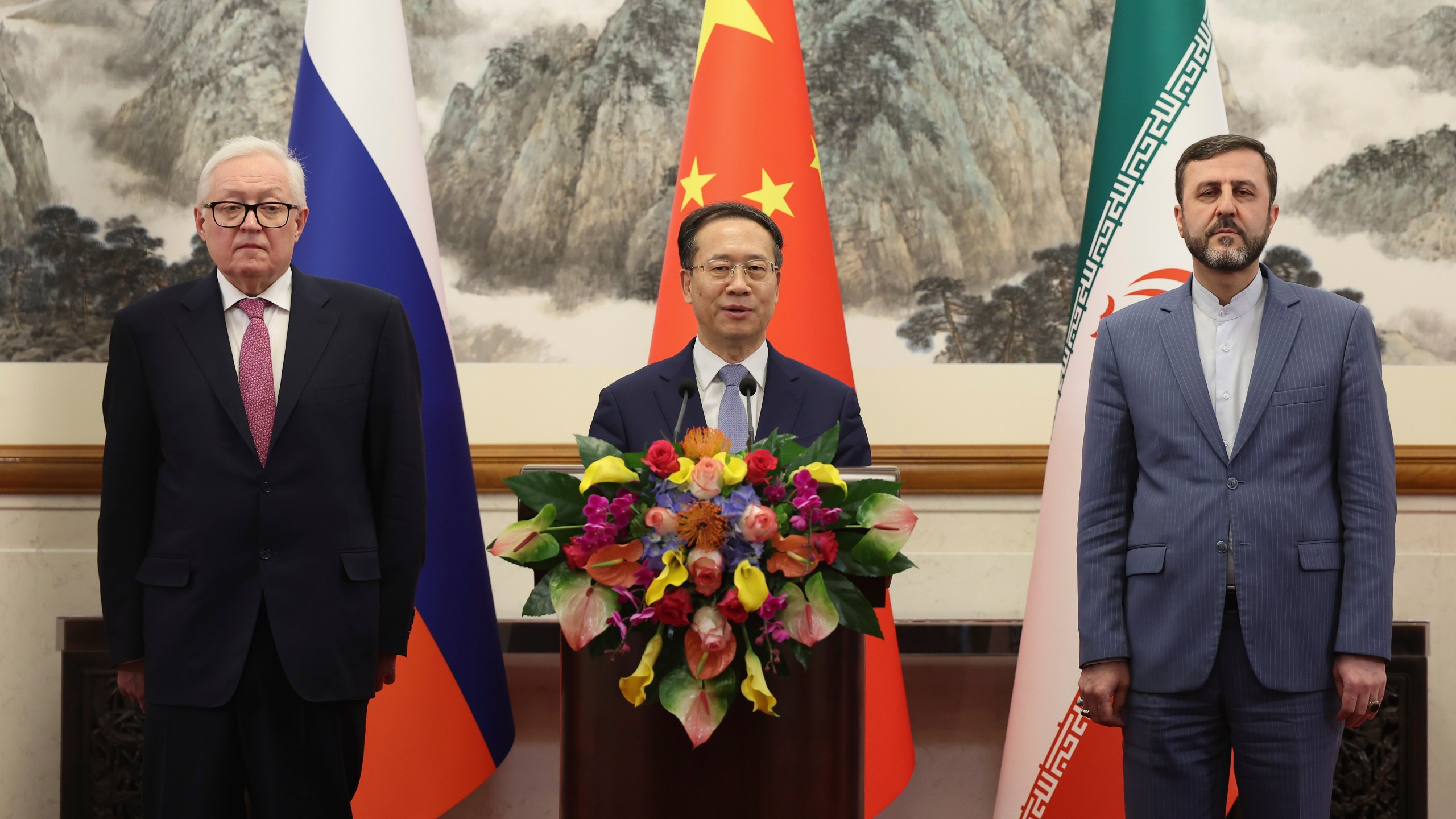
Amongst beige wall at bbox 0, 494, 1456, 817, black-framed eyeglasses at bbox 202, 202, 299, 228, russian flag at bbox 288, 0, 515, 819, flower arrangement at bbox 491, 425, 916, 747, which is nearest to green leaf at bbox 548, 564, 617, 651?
flower arrangement at bbox 491, 425, 916, 747

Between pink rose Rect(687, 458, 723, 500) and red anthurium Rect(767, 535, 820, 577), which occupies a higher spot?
pink rose Rect(687, 458, 723, 500)

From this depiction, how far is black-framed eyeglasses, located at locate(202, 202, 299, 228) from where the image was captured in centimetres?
192

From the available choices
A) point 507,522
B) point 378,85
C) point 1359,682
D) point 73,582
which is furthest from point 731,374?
point 73,582

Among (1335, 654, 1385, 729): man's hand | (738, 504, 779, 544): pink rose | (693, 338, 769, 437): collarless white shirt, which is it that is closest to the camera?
(738, 504, 779, 544): pink rose

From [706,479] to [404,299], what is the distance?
1520 mm

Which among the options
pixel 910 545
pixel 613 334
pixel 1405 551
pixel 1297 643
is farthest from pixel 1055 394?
pixel 1297 643

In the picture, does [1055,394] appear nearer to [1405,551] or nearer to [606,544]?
[1405,551]

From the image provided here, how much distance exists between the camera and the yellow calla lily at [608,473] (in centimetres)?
141

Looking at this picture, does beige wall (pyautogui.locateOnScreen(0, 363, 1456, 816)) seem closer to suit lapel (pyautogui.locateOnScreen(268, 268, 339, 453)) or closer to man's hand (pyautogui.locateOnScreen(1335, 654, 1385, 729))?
suit lapel (pyautogui.locateOnScreen(268, 268, 339, 453))

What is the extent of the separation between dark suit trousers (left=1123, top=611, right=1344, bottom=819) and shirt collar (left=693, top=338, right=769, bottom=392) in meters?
0.86

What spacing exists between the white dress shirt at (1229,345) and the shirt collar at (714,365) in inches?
30.2

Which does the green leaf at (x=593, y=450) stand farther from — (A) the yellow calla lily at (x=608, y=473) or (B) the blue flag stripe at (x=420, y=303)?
(B) the blue flag stripe at (x=420, y=303)

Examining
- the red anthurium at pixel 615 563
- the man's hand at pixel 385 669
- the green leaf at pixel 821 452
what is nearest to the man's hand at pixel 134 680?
the man's hand at pixel 385 669

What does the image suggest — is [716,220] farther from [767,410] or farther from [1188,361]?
[1188,361]
